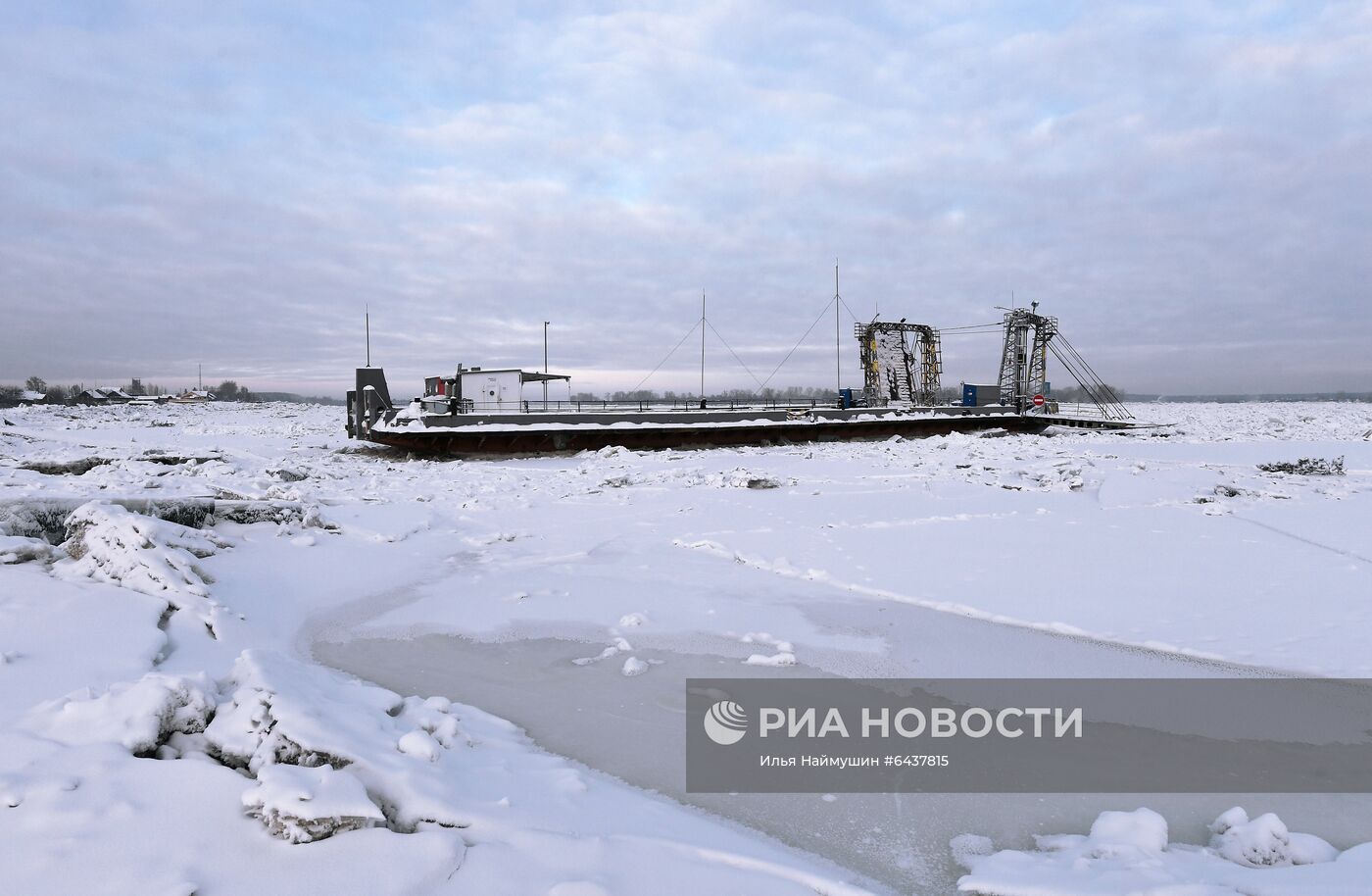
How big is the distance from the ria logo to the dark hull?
18415 millimetres

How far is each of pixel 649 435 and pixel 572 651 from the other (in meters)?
18.5

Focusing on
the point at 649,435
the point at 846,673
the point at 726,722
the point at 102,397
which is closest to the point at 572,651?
the point at 726,722

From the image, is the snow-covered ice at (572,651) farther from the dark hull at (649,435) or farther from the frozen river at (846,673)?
the dark hull at (649,435)

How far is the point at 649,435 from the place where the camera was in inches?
937

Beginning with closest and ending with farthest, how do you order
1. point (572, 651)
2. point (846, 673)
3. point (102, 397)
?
1. point (846, 673)
2. point (572, 651)
3. point (102, 397)

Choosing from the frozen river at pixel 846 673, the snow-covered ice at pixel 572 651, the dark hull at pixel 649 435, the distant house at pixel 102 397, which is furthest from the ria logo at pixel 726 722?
the distant house at pixel 102 397

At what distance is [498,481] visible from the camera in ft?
48.5

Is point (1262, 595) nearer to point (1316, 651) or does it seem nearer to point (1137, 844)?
point (1316, 651)

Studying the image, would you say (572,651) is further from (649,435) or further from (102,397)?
(102,397)

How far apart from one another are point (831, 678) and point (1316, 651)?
12.0 feet

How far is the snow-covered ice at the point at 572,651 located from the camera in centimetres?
265

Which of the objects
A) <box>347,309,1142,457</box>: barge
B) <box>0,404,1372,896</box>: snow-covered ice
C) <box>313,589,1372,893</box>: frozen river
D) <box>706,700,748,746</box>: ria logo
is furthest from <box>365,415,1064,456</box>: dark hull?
<box>706,700,748,746</box>: ria logo

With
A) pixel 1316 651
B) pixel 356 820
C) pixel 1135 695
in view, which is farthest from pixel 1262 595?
pixel 356 820

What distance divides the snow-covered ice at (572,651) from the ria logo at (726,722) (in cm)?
38
